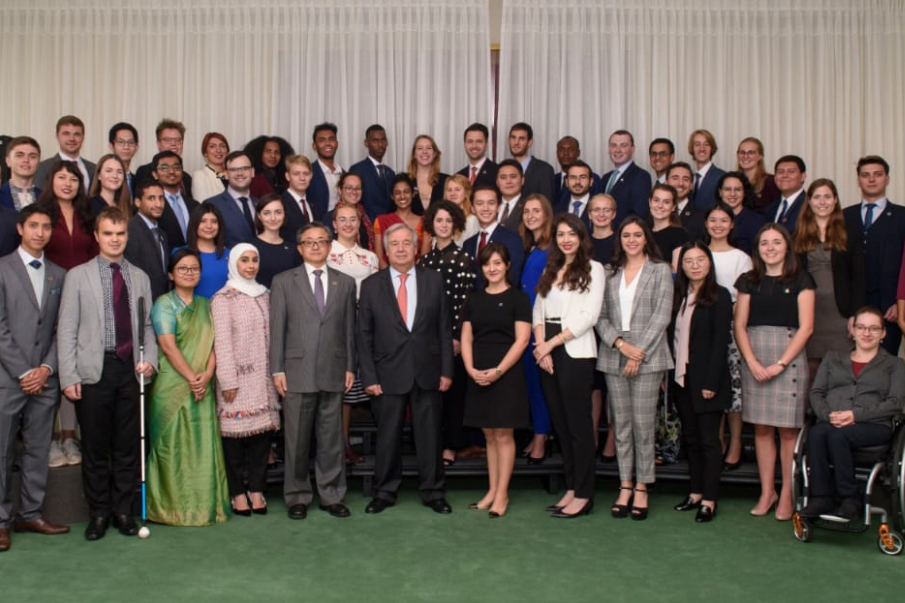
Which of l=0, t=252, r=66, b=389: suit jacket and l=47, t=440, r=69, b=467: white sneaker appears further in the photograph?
l=47, t=440, r=69, b=467: white sneaker

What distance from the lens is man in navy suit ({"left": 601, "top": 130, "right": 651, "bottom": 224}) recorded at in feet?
23.2

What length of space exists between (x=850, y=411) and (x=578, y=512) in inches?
59.7

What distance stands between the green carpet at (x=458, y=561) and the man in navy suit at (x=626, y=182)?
2.30 meters

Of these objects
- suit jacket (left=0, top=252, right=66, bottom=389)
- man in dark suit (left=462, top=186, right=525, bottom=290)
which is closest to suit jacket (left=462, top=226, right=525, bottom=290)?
man in dark suit (left=462, top=186, right=525, bottom=290)

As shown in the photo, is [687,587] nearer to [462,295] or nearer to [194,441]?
[462,295]

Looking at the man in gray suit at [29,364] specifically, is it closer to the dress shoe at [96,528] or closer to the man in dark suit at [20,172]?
the dress shoe at [96,528]

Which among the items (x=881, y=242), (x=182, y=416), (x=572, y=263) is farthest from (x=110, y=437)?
(x=881, y=242)

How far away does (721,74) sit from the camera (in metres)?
8.22

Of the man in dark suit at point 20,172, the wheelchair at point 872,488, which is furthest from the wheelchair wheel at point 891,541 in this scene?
the man in dark suit at point 20,172

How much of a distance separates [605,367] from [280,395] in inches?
71.7

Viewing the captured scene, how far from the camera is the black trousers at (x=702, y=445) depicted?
5.47 meters

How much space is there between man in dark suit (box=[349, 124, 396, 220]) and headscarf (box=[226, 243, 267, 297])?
1.97 metres

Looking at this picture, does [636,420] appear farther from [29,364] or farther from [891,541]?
[29,364]

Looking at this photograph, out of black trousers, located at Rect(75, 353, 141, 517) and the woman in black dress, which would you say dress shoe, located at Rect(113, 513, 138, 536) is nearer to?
black trousers, located at Rect(75, 353, 141, 517)
